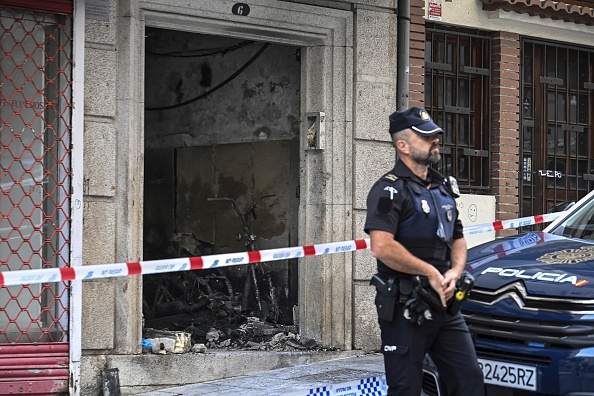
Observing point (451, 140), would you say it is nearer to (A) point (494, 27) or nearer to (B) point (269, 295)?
(A) point (494, 27)

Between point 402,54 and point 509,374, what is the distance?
5310 mm

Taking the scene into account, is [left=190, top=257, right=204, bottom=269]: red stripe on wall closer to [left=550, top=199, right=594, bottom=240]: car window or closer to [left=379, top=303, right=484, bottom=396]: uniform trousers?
[left=379, top=303, right=484, bottom=396]: uniform trousers

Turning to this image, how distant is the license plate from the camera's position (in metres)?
6.28

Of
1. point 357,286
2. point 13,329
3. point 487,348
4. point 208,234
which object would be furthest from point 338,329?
point 487,348

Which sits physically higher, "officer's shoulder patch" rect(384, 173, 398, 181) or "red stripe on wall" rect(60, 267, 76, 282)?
"officer's shoulder patch" rect(384, 173, 398, 181)

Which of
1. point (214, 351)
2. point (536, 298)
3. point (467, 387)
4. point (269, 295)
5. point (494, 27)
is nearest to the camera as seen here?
point (467, 387)

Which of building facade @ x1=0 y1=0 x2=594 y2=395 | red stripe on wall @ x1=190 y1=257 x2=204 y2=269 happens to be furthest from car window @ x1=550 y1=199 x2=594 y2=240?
building facade @ x1=0 y1=0 x2=594 y2=395

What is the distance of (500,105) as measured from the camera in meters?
12.5

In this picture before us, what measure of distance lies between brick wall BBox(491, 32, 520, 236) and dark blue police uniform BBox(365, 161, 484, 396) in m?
6.55

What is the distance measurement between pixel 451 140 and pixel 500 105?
68 centimetres

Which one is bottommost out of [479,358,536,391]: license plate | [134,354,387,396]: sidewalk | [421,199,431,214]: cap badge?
[134,354,387,396]: sidewalk

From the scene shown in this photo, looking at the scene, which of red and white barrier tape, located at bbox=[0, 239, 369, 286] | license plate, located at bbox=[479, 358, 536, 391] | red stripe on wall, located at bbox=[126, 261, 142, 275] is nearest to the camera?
license plate, located at bbox=[479, 358, 536, 391]

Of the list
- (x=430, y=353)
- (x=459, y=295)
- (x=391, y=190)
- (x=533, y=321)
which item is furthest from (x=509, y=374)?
(x=391, y=190)

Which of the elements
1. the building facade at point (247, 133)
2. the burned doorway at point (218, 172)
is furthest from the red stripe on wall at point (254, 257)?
the burned doorway at point (218, 172)
